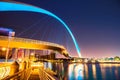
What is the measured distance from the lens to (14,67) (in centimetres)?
1106

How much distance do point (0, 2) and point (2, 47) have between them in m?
14.8

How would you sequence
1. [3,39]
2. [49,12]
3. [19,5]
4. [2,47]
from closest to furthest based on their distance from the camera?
[19,5], [3,39], [2,47], [49,12]

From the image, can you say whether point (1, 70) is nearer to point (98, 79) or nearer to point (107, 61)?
point (98, 79)

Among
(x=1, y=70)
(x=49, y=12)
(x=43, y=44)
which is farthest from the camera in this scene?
(x=49, y=12)

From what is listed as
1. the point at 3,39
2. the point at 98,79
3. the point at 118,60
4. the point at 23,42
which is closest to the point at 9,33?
the point at 23,42

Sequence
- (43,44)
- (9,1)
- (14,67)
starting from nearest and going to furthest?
(14,67)
(9,1)
(43,44)

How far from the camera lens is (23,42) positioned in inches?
1420

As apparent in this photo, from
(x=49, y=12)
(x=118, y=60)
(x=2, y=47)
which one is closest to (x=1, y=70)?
(x=2, y=47)

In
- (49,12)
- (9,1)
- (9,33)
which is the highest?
(49,12)

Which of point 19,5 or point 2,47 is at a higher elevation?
point 19,5

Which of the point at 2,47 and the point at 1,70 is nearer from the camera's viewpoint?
the point at 1,70

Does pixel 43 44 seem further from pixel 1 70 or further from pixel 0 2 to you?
pixel 1 70

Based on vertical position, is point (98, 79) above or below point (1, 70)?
below

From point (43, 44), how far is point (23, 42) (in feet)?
26.6
